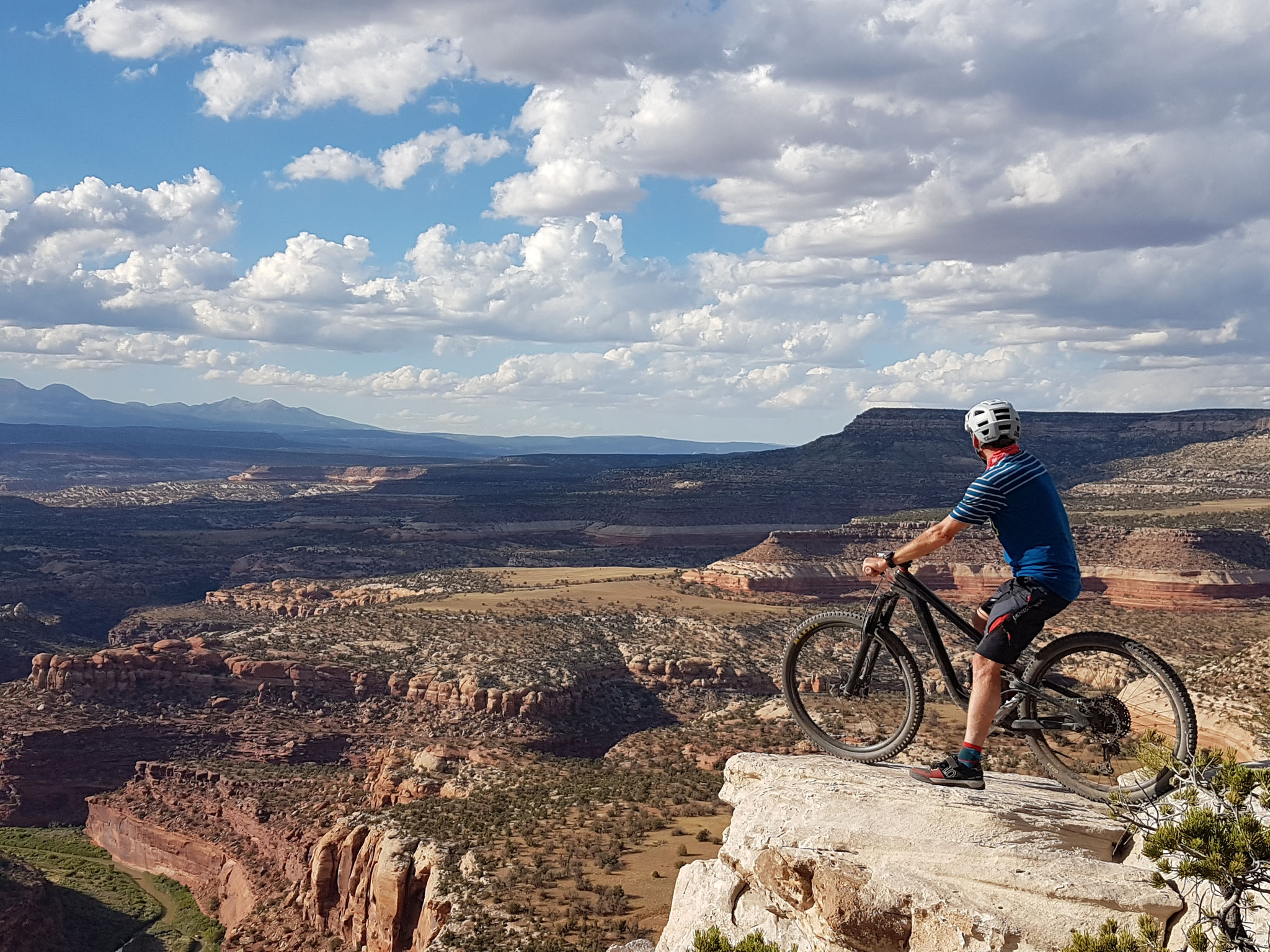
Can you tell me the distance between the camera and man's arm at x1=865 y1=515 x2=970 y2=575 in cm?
883

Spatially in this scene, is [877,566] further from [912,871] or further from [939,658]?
[912,871]

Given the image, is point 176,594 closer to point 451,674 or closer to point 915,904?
point 451,674

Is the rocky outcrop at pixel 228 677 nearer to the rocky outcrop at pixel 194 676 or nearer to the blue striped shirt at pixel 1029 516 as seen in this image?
the rocky outcrop at pixel 194 676

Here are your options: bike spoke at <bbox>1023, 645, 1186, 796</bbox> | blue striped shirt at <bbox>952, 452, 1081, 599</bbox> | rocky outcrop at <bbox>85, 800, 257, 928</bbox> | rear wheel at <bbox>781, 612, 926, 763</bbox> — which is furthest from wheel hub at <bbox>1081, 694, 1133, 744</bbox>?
rocky outcrop at <bbox>85, 800, 257, 928</bbox>

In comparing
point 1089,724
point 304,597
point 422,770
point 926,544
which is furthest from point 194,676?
point 1089,724

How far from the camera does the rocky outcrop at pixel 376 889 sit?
2427cm

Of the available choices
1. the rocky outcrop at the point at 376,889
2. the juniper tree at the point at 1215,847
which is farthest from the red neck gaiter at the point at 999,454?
the rocky outcrop at the point at 376,889

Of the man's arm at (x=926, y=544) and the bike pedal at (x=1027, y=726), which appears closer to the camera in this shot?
the man's arm at (x=926, y=544)

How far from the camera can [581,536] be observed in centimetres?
12006

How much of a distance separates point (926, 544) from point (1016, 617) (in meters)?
0.94

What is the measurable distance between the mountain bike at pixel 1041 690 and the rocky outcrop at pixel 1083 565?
62.9 meters

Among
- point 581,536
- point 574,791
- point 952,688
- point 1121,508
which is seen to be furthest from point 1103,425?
point 952,688

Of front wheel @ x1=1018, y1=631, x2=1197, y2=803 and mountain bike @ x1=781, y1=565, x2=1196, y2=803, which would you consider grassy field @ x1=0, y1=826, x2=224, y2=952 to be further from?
front wheel @ x1=1018, y1=631, x2=1197, y2=803

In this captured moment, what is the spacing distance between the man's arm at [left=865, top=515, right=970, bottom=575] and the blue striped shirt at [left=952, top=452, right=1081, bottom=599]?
0.11 metres
